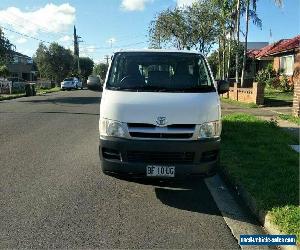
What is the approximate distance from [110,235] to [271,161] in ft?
12.6

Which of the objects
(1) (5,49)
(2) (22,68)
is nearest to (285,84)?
(1) (5,49)

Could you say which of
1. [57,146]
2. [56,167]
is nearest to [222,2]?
[57,146]

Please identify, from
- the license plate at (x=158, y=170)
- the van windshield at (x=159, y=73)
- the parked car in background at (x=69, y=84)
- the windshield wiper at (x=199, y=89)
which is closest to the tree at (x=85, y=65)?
the parked car in background at (x=69, y=84)

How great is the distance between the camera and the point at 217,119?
231 inches

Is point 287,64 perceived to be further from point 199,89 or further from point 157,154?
point 157,154

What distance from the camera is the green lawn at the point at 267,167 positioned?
16.5 feet

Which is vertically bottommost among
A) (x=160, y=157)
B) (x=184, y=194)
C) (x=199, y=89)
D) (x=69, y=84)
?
(x=184, y=194)

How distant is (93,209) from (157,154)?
3.56 ft

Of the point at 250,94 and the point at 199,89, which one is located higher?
the point at 199,89

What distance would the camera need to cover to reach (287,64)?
1218 inches

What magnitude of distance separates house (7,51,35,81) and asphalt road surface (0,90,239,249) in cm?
7294

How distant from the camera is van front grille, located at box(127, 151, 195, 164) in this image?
18.3 feet

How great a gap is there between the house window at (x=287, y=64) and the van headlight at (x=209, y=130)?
25.4 meters

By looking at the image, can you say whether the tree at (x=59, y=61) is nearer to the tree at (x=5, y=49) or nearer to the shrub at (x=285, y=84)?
the tree at (x=5, y=49)
